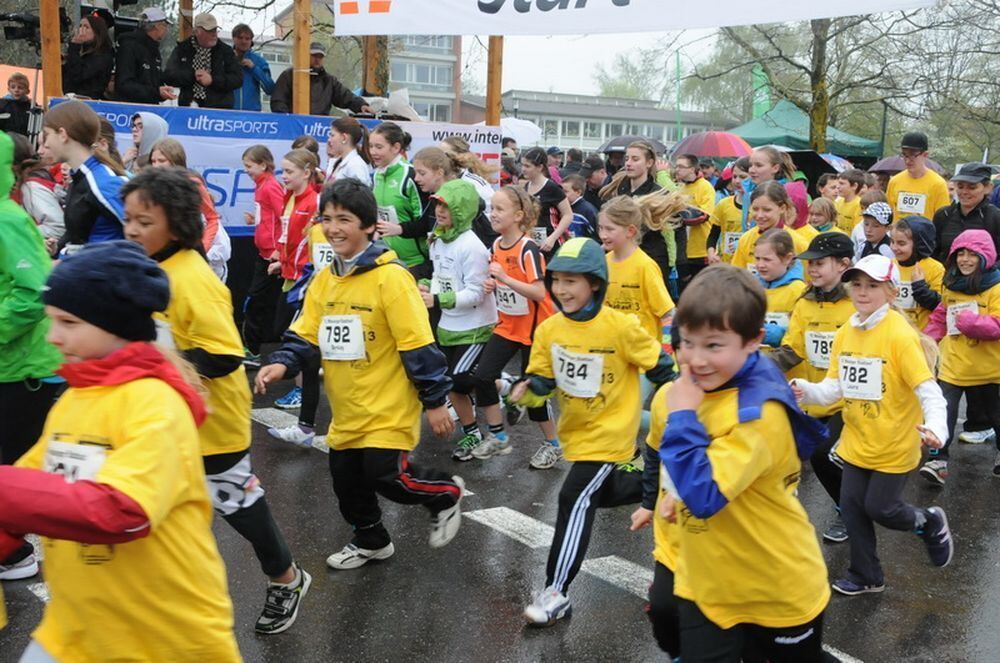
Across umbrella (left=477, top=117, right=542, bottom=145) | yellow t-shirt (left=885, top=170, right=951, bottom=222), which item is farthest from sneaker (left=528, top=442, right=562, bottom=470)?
umbrella (left=477, top=117, right=542, bottom=145)

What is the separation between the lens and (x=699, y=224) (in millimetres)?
11672

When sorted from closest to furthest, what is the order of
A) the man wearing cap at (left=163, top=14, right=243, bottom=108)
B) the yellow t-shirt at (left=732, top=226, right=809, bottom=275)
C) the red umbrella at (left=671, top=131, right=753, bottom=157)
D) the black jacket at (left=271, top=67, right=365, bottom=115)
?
1. the yellow t-shirt at (left=732, top=226, right=809, bottom=275)
2. the man wearing cap at (left=163, top=14, right=243, bottom=108)
3. the black jacket at (left=271, top=67, right=365, bottom=115)
4. the red umbrella at (left=671, top=131, right=753, bottom=157)

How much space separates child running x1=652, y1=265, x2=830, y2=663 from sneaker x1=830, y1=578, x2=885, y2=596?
1.92 meters

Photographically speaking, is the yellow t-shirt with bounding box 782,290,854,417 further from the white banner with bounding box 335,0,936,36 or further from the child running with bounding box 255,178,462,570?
the white banner with bounding box 335,0,936,36

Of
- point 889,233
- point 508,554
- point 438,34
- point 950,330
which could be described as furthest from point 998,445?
point 438,34

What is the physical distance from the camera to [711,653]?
3.21 metres

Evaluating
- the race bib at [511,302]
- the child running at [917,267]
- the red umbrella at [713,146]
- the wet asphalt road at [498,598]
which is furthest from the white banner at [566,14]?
the red umbrella at [713,146]

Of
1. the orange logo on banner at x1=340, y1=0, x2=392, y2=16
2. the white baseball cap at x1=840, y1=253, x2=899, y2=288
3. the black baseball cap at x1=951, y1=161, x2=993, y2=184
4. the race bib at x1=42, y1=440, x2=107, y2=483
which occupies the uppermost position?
the orange logo on banner at x1=340, y1=0, x2=392, y2=16

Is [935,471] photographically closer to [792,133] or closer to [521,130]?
[521,130]

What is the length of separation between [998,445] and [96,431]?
6697 mm

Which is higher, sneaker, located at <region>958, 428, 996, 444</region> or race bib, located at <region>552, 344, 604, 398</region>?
race bib, located at <region>552, 344, 604, 398</region>

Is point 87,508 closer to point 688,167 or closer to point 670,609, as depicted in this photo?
point 670,609

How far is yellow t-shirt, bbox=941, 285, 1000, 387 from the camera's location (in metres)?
7.33

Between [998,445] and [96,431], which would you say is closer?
[96,431]
